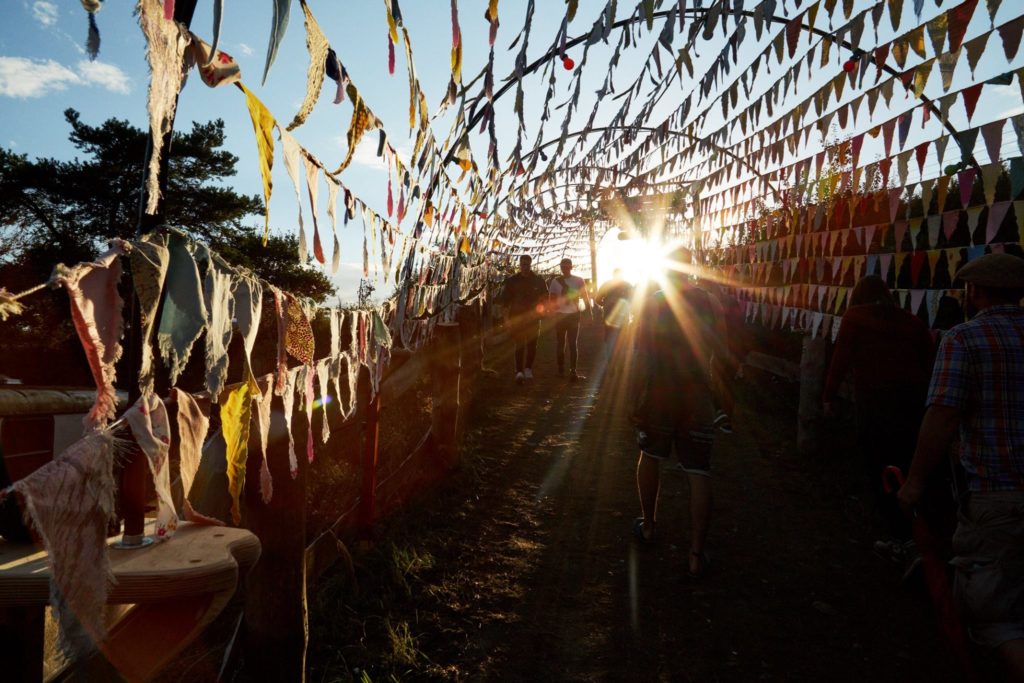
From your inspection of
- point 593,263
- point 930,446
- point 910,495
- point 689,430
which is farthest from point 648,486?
point 593,263

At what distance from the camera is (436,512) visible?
4984mm

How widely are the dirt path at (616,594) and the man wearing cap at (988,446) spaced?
845mm

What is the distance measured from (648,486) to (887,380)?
164 cm

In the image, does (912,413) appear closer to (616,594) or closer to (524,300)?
(616,594)

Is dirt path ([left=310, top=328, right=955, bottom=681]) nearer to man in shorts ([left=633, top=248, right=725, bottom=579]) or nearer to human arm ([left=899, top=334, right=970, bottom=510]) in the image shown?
man in shorts ([left=633, top=248, right=725, bottom=579])

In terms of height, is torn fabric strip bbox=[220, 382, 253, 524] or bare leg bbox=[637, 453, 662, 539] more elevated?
torn fabric strip bbox=[220, 382, 253, 524]

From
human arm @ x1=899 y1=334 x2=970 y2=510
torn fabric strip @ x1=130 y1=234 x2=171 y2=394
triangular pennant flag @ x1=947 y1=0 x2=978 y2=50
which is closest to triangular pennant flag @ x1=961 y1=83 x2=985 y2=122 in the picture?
triangular pennant flag @ x1=947 y1=0 x2=978 y2=50

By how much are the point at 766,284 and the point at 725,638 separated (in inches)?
220

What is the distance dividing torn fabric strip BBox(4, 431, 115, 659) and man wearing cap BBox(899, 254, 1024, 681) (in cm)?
283

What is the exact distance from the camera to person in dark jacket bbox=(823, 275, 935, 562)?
3.96 m

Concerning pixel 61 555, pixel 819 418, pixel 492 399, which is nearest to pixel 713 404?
pixel 819 418

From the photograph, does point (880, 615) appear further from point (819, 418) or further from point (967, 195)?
point (819, 418)

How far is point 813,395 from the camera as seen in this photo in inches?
259

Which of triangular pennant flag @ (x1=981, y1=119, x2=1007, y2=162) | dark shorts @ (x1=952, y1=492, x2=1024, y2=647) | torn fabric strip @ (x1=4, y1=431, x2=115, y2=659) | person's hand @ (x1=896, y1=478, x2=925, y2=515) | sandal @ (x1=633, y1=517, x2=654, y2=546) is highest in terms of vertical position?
triangular pennant flag @ (x1=981, y1=119, x2=1007, y2=162)
